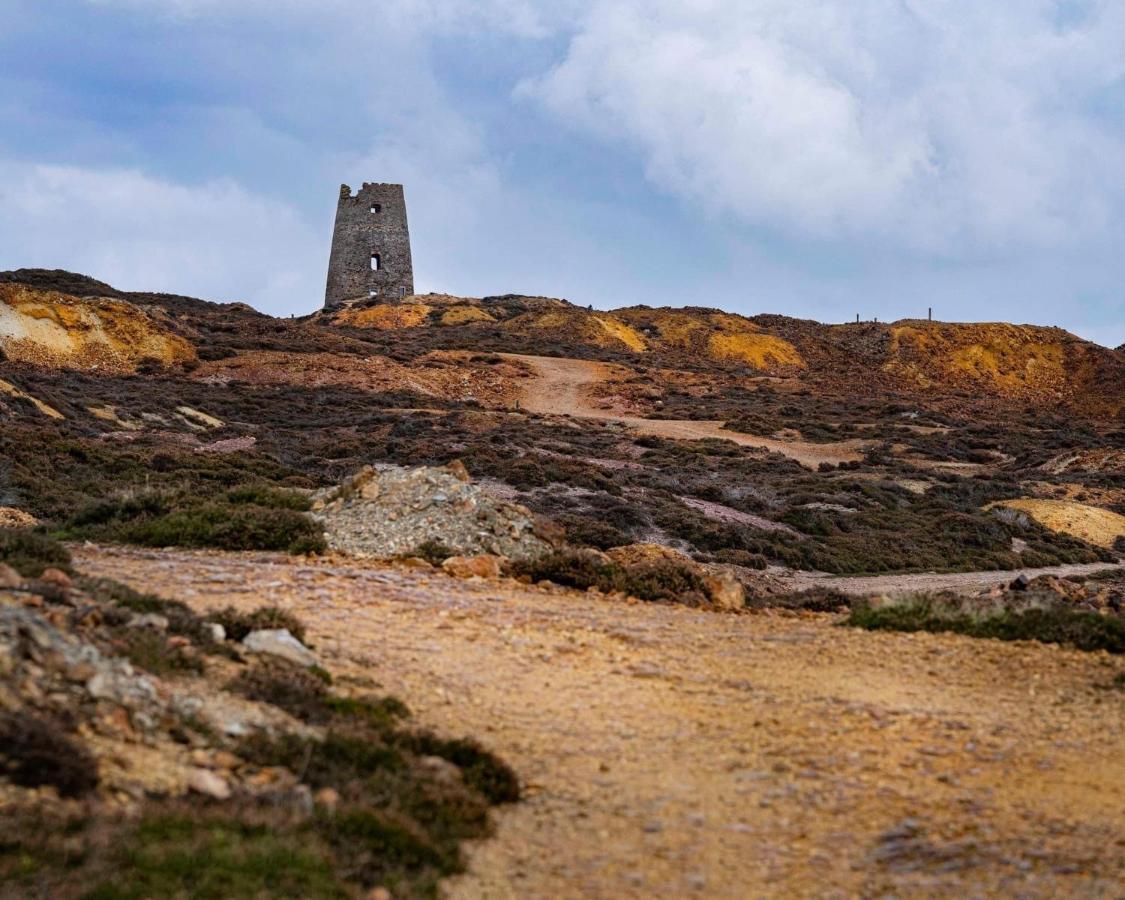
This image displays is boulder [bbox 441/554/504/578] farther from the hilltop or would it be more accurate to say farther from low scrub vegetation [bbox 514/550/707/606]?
low scrub vegetation [bbox 514/550/707/606]

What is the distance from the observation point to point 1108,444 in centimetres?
5078

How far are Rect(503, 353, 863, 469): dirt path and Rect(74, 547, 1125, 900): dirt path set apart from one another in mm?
31253

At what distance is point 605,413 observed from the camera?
50.7 meters

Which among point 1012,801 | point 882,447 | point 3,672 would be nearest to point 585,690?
point 1012,801

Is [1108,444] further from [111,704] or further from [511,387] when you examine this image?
[111,704]

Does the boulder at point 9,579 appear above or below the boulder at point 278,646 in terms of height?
above

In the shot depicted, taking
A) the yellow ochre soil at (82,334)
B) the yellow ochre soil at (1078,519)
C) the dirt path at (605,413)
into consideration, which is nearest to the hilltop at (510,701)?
the yellow ochre soil at (1078,519)

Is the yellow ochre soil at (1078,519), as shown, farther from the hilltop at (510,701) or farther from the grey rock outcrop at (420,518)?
the grey rock outcrop at (420,518)

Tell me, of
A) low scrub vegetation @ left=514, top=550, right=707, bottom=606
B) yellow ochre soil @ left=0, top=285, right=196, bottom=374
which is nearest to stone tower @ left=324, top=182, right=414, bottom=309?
yellow ochre soil @ left=0, top=285, right=196, bottom=374

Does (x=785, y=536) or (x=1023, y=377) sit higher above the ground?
(x=1023, y=377)

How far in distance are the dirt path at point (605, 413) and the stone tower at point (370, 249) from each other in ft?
68.7

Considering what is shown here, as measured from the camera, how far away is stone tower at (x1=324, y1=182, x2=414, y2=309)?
78.8 m

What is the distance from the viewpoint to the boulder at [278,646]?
7.60 m

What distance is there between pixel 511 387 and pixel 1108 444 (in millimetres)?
28513
